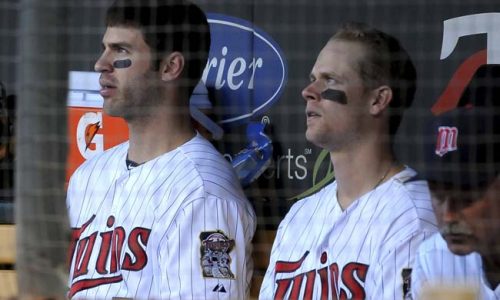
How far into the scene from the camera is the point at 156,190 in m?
3.96

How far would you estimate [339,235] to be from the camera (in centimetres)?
379

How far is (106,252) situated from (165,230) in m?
0.25

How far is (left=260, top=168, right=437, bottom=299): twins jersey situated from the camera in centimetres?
364

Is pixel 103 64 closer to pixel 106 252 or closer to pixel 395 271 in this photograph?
pixel 106 252

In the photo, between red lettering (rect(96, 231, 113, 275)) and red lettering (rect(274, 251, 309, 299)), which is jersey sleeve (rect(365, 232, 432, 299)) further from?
red lettering (rect(96, 231, 113, 275))

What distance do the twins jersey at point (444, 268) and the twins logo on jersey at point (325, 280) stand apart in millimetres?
178

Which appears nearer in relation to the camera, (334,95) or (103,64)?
(334,95)

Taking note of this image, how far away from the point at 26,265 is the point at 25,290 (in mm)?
75

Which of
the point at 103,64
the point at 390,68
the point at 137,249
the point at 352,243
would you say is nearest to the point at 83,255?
the point at 137,249

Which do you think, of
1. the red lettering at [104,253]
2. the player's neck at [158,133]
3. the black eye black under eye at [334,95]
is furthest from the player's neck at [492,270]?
the red lettering at [104,253]

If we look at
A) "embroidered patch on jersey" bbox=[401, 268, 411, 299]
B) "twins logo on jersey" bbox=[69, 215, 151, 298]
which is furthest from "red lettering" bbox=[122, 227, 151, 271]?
"embroidered patch on jersey" bbox=[401, 268, 411, 299]

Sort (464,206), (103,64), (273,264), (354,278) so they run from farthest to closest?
(103,64), (273,264), (354,278), (464,206)

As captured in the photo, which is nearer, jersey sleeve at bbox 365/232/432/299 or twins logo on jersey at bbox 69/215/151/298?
jersey sleeve at bbox 365/232/432/299

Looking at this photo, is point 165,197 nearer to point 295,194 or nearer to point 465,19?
point 295,194
